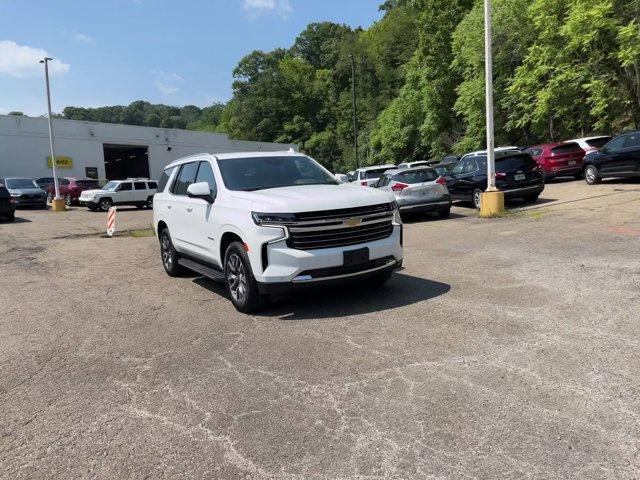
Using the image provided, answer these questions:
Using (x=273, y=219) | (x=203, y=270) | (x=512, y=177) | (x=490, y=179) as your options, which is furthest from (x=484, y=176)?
(x=273, y=219)

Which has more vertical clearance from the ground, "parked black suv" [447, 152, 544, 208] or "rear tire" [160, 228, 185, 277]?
"parked black suv" [447, 152, 544, 208]

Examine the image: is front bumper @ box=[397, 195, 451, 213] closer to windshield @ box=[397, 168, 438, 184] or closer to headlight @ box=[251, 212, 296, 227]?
windshield @ box=[397, 168, 438, 184]

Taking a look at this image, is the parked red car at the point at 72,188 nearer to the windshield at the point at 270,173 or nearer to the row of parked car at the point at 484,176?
the row of parked car at the point at 484,176

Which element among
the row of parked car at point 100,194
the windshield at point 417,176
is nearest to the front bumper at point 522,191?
the windshield at point 417,176

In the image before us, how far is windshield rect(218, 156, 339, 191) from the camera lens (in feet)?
22.8

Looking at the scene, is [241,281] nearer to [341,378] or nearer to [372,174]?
[341,378]

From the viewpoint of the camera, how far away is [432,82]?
43.5m

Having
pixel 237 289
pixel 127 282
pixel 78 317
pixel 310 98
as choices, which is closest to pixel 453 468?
pixel 237 289

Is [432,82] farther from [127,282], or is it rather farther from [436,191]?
[127,282]

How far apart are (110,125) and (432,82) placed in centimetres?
2705

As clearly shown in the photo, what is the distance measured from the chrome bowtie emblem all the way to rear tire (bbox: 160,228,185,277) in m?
3.73

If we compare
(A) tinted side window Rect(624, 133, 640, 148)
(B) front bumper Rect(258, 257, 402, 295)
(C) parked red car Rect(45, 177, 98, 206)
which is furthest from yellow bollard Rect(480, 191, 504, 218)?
(C) parked red car Rect(45, 177, 98, 206)

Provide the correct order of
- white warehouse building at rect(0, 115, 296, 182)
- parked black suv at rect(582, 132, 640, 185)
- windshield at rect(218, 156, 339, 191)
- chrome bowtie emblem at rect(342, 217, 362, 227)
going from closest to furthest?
chrome bowtie emblem at rect(342, 217, 362, 227), windshield at rect(218, 156, 339, 191), parked black suv at rect(582, 132, 640, 185), white warehouse building at rect(0, 115, 296, 182)

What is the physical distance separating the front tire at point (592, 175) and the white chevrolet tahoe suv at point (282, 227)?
1415 cm
